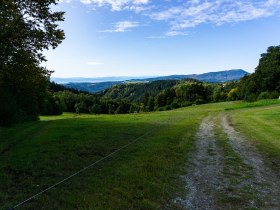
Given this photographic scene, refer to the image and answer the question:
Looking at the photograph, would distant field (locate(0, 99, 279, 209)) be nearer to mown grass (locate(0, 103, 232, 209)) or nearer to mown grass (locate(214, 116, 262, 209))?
mown grass (locate(0, 103, 232, 209))


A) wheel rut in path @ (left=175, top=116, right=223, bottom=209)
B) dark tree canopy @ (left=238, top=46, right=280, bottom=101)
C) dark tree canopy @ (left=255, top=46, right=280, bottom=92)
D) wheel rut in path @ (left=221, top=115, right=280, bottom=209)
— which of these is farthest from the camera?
dark tree canopy @ (left=255, top=46, right=280, bottom=92)

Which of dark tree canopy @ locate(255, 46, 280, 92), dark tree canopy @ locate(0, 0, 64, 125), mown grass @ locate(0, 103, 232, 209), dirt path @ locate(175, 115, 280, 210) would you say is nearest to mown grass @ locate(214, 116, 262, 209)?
Result: dirt path @ locate(175, 115, 280, 210)

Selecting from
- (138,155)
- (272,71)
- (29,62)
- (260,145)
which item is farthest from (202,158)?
(272,71)

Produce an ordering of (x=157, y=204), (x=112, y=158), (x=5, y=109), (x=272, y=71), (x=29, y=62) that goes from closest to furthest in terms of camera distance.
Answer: (x=157, y=204) < (x=112, y=158) < (x=29, y=62) < (x=5, y=109) < (x=272, y=71)

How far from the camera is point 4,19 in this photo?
2091 centimetres

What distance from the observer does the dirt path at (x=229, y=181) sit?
9.07 meters

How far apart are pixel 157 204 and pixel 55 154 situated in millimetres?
7996

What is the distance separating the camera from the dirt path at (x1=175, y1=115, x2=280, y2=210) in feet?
29.8

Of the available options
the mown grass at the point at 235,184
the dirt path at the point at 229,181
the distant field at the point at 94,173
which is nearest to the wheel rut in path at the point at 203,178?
the dirt path at the point at 229,181

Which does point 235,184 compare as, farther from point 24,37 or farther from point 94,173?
point 24,37

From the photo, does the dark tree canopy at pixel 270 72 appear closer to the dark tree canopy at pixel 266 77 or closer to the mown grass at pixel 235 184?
the dark tree canopy at pixel 266 77

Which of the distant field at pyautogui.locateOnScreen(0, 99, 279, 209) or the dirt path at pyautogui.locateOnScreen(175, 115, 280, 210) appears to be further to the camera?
the dirt path at pyautogui.locateOnScreen(175, 115, 280, 210)

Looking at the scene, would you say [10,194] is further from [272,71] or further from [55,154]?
[272,71]

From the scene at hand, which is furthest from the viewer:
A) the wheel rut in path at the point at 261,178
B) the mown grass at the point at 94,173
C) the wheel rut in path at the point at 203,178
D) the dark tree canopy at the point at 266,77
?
the dark tree canopy at the point at 266,77
